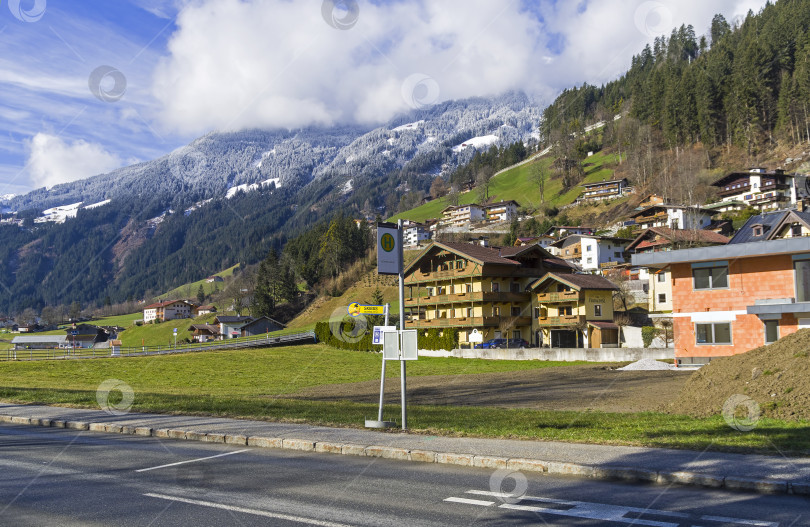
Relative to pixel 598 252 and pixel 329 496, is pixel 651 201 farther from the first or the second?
pixel 329 496

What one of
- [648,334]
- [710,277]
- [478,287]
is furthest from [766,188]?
[710,277]

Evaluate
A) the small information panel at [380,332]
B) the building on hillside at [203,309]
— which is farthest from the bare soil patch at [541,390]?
the building on hillside at [203,309]

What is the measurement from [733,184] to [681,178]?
10446 millimetres

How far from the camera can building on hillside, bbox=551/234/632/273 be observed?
99062 mm

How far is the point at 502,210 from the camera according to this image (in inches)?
6560

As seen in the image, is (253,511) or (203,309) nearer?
(253,511)

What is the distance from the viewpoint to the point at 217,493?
8.82 meters

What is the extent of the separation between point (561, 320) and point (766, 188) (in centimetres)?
5795

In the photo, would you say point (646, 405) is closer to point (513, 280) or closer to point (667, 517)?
point (667, 517)

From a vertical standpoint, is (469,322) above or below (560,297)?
below

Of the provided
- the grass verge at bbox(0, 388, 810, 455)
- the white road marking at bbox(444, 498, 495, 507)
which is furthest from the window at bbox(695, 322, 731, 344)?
the white road marking at bbox(444, 498, 495, 507)

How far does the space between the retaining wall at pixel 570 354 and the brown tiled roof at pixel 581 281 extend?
1156 centimetres

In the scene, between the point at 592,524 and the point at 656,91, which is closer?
the point at 592,524

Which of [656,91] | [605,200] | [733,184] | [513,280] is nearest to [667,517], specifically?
[513,280]
